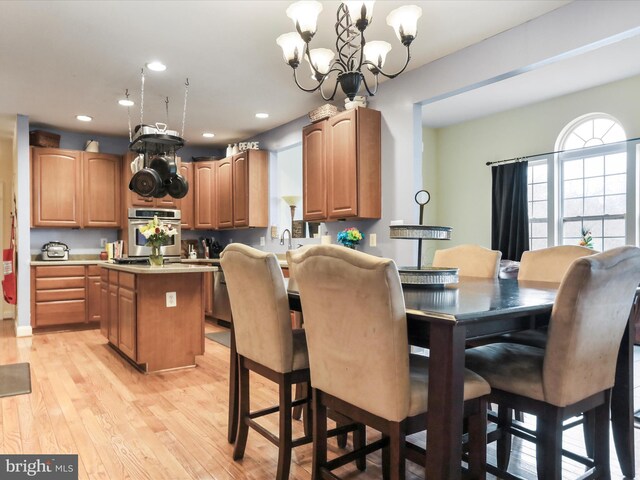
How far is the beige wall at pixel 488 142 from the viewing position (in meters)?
4.75

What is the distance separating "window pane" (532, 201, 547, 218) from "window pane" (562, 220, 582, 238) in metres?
0.27

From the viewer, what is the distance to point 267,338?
6.35 ft

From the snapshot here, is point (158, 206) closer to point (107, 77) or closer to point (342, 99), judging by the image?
point (107, 77)

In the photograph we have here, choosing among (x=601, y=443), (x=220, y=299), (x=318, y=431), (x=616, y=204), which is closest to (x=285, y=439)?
(x=318, y=431)

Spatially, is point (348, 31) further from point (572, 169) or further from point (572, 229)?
point (572, 229)

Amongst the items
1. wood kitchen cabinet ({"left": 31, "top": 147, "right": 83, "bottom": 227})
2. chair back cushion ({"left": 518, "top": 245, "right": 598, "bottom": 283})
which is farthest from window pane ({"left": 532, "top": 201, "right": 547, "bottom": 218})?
wood kitchen cabinet ({"left": 31, "top": 147, "right": 83, "bottom": 227})

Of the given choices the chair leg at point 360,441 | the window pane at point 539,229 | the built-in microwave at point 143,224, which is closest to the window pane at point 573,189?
the window pane at point 539,229

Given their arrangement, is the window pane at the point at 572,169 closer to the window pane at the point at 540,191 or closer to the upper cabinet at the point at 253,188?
the window pane at the point at 540,191

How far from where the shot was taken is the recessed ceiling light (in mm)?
3648

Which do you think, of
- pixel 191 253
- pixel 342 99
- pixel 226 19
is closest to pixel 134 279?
pixel 226 19

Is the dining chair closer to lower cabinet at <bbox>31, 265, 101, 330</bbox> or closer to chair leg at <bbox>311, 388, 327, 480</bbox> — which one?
chair leg at <bbox>311, 388, 327, 480</bbox>

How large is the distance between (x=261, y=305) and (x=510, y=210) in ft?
15.1

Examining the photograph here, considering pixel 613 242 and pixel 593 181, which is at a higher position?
pixel 593 181

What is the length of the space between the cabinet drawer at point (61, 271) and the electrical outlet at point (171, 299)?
2419mm
